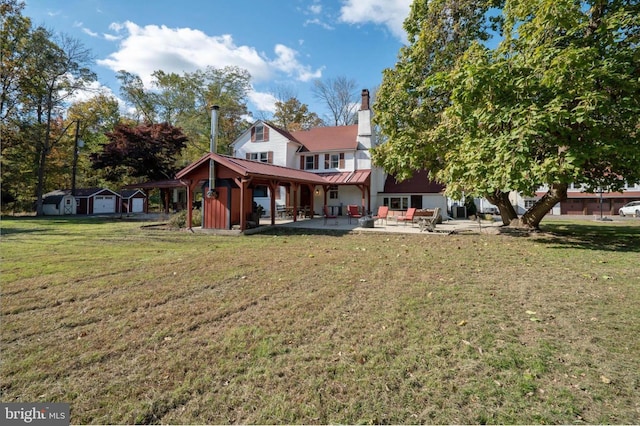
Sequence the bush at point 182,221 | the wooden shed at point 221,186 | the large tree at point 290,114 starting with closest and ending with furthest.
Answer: the wooden shed at point 221,186
the bush at point 182,221
the large tree at point 290,114

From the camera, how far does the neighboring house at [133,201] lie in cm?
3575

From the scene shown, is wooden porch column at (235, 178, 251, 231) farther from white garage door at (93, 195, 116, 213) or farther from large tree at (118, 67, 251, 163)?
white garage door at (93, 195, 116, 213)

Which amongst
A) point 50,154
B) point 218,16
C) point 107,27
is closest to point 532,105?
point 218,16

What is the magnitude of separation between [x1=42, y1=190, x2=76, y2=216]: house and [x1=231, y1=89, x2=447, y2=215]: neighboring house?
67.8 ft

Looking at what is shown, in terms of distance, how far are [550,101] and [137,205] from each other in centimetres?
4064

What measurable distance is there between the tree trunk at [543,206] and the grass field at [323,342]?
5.32 meters

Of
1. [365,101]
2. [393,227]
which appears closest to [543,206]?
[393,227]

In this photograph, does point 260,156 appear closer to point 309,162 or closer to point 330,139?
point 309,162

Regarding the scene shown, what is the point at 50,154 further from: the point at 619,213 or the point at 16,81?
the point at 619,213

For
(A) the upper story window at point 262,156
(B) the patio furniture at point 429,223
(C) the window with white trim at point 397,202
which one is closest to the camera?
(B) the patio furniture at point 429,223

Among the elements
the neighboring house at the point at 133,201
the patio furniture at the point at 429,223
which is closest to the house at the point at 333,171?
the patio furniture at the point at 429,223

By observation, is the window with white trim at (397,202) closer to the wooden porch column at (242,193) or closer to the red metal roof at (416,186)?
the red metal roof at (416,186)

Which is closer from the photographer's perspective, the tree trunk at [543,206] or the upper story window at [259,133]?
the tree trunk at [543,206]

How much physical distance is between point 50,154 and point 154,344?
43.6 metres
